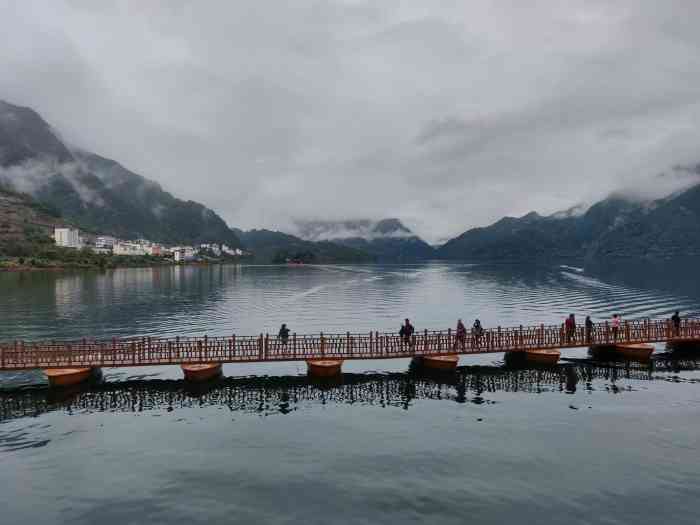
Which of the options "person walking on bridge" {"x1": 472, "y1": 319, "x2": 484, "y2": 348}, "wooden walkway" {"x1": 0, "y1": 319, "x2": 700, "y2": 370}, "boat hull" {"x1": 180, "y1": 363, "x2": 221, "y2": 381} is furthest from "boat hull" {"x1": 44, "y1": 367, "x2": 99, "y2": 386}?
"person walking on bridge" {"x1": 472, "y1": 319, "x2": 484, "y2": 348}

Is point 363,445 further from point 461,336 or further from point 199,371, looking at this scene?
point 461,336

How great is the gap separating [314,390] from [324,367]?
107 inches

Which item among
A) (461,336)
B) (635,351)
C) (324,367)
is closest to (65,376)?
(324,367)

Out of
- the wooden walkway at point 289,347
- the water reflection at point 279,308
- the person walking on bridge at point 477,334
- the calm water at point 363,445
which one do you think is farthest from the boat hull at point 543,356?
the water reflection at point 279,308

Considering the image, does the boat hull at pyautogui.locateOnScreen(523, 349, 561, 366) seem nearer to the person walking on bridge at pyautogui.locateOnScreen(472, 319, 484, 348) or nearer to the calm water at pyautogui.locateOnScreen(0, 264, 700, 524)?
the calm water at pyautogui.locateOnScreen(0, 264, 700, 524)

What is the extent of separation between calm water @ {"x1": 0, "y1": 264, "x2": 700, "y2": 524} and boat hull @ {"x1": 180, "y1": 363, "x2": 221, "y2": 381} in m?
1.49

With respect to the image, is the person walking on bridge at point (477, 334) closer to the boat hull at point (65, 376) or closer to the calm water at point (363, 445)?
the calm water at point (363, 445)

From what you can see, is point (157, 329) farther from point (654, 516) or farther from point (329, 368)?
point (654, 516)

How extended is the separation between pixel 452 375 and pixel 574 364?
504 inches

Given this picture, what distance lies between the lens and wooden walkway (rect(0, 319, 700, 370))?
37.1 meters

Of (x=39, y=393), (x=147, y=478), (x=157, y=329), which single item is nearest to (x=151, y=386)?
(x=39, y=393)

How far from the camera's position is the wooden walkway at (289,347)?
37.1 metres

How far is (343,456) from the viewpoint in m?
23.8

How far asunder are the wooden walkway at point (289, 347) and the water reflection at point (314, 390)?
6.47 ft
